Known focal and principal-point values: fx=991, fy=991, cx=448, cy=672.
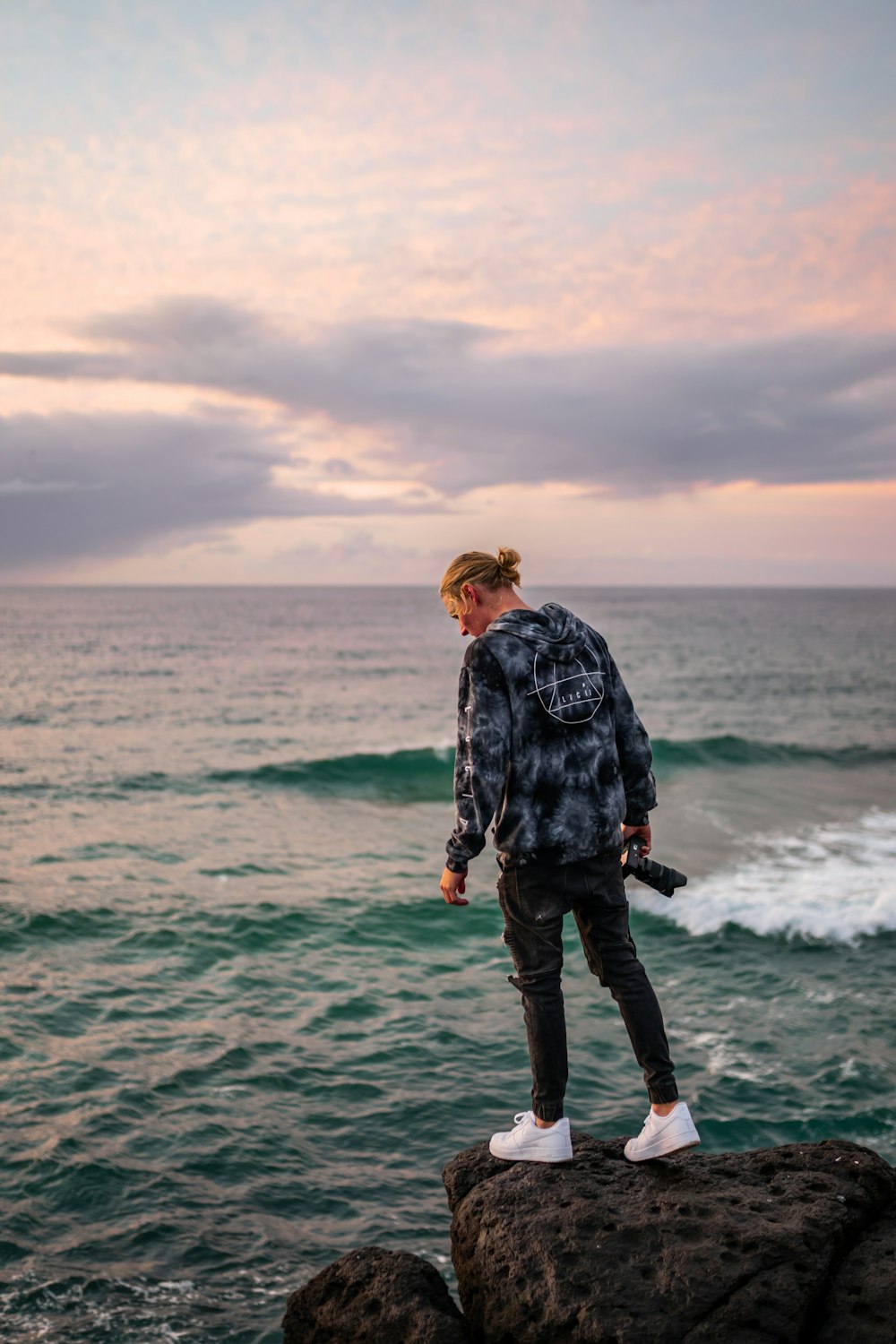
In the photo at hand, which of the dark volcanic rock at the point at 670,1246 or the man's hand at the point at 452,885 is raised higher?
the man's hand at the point at 452,885

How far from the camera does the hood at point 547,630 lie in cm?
405

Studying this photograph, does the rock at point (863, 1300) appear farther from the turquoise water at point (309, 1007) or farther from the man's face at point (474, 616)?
the turquoise water at point (309, 1007)

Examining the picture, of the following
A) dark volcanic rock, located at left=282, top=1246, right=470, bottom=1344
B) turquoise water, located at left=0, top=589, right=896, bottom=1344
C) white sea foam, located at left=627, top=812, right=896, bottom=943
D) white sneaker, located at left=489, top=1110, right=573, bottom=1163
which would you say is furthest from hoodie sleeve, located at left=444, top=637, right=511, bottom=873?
white sea foam, located at left=627, top=812, right=896, bottom=943

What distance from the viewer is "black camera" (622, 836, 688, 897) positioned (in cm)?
438

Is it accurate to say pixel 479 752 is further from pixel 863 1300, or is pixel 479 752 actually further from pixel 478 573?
pixel 863 1300

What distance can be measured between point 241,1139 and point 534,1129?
165 inches

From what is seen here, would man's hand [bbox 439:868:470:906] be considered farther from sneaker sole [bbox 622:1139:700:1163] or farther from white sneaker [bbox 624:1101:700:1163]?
sneaker sole [bbox 622:1139:700:1163]

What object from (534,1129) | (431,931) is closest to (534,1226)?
(534,1129)

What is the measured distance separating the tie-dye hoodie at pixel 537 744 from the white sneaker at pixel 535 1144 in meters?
1.20

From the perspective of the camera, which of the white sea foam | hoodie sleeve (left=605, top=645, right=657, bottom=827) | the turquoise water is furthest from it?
the white sea foam

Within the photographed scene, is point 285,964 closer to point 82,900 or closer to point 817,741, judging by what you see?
point 82,900

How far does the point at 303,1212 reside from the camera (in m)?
6.73

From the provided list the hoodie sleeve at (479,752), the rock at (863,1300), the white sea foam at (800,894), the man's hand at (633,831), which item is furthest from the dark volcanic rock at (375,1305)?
the white sea foam at (800,894)

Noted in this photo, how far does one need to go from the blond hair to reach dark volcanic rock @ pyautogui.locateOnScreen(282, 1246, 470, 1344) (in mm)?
2810
